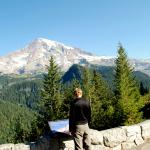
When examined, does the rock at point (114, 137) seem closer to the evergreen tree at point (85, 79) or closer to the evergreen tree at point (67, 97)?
the evergreen tree at point (67, 97)

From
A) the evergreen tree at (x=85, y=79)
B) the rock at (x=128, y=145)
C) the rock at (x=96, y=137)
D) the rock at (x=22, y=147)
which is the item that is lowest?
the rock at (x=128, y=145)

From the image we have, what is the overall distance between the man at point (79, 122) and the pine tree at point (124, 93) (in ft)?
137

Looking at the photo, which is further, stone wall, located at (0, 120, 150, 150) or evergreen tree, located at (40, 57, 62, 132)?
evergreen tree, located at (40, 57, 62, 132)

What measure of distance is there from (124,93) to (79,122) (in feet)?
150

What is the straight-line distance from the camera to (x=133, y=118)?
193 feet

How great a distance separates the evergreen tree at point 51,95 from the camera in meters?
68.7

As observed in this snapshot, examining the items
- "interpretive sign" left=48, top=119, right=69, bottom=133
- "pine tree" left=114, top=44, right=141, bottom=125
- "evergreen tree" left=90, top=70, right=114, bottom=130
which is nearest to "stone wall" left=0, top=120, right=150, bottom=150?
"interpretive sign" left=48, top=119, right=69, bottom=133

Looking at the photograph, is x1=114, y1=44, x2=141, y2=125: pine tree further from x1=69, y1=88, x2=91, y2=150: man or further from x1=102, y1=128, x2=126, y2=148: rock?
x1=69, y1=88, x2=91, y2=150: man

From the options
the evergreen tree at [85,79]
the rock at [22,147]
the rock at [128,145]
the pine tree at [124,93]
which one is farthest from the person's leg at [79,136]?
the evergreen tree at [85,79]

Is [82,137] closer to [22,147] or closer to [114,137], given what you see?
[114,137]

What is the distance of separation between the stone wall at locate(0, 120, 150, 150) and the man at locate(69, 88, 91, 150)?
75 cm

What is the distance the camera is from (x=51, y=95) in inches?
2788

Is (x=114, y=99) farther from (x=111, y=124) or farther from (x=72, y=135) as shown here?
(x=72, y=135)

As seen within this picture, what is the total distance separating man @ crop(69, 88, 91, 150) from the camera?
1555 centimetres
